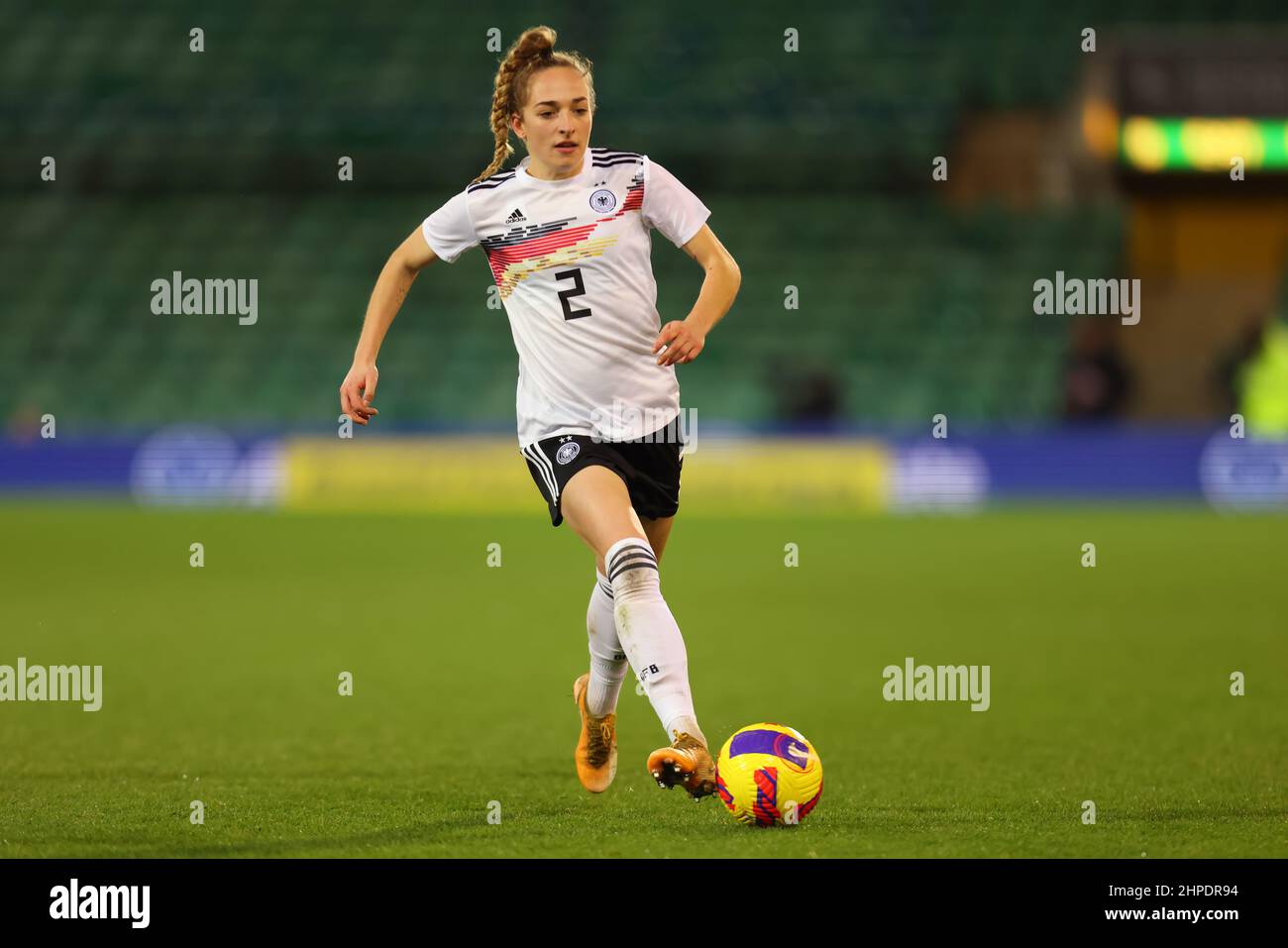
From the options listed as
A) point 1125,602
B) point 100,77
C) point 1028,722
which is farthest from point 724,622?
point 100,77

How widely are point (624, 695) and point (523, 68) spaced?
421 centimetres

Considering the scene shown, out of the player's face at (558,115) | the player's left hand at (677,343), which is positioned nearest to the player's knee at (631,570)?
the player's left hand at (677,343)

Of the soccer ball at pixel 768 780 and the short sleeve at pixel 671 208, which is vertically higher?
the short sleeve at pixel 671 208

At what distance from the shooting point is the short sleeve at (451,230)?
A: 20.4ft

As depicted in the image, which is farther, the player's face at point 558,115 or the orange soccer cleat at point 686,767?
the player's face at point 558,115

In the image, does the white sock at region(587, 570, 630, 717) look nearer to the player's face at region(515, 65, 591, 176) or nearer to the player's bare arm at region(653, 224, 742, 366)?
the player's bare arm at region(653, 224, 742, 366)

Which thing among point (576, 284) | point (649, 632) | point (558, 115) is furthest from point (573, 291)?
point (649, 632)

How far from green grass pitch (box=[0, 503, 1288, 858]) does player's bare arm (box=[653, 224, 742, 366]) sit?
1493 millimetres

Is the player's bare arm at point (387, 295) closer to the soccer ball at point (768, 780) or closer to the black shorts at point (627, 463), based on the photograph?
the black shorts at point (627, 463)

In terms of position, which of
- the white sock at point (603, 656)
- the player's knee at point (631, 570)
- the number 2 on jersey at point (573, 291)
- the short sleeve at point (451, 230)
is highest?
the short sleeve at point (451, 230)

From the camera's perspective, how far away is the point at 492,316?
27094mm

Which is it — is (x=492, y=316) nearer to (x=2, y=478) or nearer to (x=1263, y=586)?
(x=2, y=478)

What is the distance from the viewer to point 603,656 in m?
6.56

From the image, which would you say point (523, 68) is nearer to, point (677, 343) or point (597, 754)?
point (677, 343)
